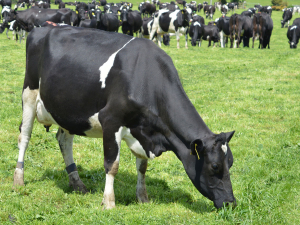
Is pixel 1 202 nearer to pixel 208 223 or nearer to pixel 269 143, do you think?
pixel 208 223

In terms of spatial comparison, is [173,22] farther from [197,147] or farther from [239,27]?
[197,147]

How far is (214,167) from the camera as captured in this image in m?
4.11

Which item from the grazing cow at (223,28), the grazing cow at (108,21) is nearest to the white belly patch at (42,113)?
the grazing cow at (108,21)

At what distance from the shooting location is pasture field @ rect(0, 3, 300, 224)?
4469 mm

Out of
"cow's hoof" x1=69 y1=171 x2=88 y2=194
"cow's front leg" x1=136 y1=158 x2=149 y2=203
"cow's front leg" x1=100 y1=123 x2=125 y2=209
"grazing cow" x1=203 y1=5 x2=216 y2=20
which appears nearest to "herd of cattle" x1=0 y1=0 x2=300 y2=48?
"cow's hoof" x1=69 y1=171 x2=88 y2=194

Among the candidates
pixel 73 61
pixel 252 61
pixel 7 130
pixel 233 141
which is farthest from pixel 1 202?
pixel 252 61

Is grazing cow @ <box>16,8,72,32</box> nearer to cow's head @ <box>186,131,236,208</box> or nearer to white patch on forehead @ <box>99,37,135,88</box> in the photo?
white patch on forehead @ <box>99,37,135,88</box>

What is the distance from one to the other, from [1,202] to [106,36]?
2700mm

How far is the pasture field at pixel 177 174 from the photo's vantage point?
14.7 ft

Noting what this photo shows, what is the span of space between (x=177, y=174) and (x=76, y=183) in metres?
1.69

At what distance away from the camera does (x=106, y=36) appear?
17.0 feet

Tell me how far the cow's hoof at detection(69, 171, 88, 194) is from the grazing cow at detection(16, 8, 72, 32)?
19.1 metres

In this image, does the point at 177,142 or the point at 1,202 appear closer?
the point at 177,142

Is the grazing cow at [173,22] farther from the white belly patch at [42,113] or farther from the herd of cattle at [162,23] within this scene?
the white belly patch at [42,113]
